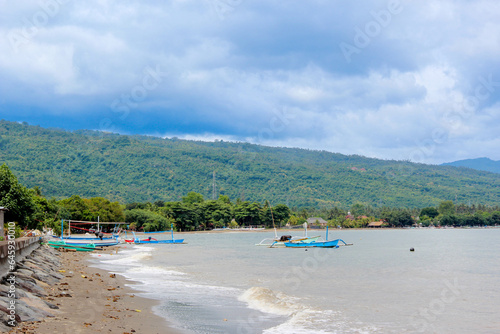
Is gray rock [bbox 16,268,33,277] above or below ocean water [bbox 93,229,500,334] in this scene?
above

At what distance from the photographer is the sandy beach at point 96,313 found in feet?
33.6

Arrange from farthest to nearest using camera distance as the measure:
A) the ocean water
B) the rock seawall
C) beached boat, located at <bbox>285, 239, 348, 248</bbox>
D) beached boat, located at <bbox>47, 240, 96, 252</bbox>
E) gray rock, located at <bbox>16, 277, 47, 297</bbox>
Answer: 1. beached boat, located at <bbox>285, 239, 348, 248</bbox>
2. beached boat, located at <bbox>47, 240, 96, 252</bbox>
3. the ocean water
4. gray rock, located at <bbox>16, 277, 47, 297</bbox>
5. the rock seawall

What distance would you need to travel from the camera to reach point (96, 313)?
12570 millimetres

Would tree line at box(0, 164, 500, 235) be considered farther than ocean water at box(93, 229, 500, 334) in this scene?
Yes

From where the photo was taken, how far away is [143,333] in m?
11.2

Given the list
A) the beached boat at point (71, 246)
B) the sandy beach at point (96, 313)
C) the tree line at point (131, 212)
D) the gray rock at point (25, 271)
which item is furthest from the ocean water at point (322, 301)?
the tree line at point (131, 212)

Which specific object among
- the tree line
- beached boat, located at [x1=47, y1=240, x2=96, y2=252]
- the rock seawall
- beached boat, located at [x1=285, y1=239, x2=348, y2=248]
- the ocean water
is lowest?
beached boat, located at [x1=285, y1=239, x2=348, y2=248]

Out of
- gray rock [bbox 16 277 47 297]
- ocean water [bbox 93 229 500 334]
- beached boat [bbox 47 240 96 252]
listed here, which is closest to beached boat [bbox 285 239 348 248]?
beached boat [bbox 47 240 96 252]

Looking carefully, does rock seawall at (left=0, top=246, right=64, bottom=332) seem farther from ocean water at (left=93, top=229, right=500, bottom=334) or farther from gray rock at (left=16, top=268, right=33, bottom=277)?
ocean water at (left=93, top=229, right=500, bottom=334)

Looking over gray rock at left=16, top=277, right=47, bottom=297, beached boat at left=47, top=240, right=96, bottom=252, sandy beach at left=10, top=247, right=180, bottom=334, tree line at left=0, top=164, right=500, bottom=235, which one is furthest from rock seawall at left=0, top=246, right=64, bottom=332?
tree line at left=0, top=164, right=500, bottom=235

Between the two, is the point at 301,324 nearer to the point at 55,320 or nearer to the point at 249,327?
the point at 249,327

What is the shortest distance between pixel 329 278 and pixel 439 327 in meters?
13.5

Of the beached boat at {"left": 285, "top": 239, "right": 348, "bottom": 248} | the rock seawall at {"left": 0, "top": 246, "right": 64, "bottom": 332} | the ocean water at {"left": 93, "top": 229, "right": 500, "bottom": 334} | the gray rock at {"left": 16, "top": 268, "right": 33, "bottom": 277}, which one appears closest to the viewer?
the rock seawall at {"left": 0, "top": 246, "right": 64, "bottom": 332}

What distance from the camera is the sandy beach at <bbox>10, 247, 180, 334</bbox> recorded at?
10.2 meters
